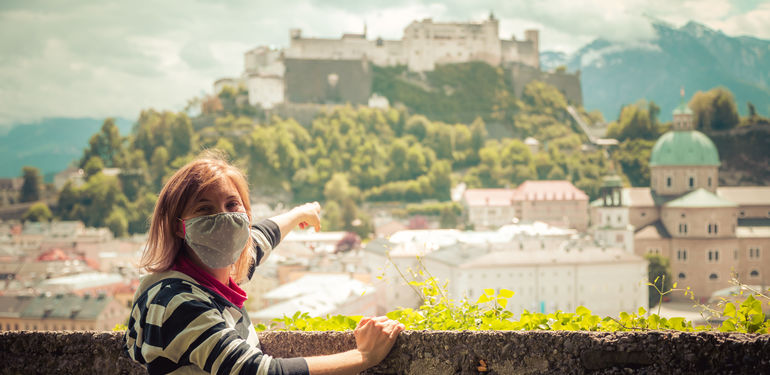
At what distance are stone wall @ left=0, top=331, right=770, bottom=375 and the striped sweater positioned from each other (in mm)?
373

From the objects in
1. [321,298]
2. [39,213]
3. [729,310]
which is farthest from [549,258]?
[39,213]

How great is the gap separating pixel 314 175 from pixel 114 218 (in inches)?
539

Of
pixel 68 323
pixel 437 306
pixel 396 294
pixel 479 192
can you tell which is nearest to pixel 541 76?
pixel 479 192

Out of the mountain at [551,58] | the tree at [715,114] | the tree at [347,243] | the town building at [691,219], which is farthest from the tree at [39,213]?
the mountain at [551,58]

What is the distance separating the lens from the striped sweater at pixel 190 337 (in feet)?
4.52

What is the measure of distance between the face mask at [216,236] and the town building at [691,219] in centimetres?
3443

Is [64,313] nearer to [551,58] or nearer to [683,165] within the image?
[683,165]

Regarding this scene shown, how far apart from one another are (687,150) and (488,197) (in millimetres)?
13507

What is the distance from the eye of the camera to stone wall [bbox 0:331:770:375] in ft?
5.11

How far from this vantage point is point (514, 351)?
1.71m

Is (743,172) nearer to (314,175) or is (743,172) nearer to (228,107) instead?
(314,175)

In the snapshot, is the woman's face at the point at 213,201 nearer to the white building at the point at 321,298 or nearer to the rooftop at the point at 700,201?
the white building at the point at 321,298

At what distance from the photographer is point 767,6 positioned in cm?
6538

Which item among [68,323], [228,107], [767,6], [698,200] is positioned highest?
[767,6]
